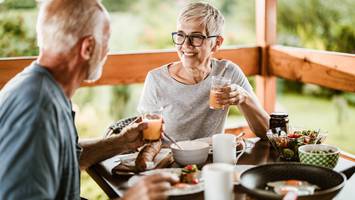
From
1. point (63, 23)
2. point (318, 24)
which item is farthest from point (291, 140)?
point (318, 24)

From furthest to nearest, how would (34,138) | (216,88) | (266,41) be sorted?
(266,41)
(216,88)
(34,138)

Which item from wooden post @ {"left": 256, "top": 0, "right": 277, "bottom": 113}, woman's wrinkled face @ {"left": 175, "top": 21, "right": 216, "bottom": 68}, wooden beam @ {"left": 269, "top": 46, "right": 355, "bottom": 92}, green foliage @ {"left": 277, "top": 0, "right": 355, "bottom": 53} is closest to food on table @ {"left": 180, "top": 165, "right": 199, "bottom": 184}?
woman's wrinkled face @ {"left": 175, "top": 21, "right": 216, "bottom": 68}

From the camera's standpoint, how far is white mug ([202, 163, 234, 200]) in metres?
1.52

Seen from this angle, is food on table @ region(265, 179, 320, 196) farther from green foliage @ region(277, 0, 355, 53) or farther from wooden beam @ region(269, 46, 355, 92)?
green foliage @ region(277, 0, 355, 53)

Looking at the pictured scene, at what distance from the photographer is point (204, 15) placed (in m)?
2.61

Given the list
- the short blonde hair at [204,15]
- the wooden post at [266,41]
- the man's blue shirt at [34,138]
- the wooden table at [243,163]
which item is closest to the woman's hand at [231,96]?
the wooden table at [243,163]

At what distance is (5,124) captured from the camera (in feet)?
5.01

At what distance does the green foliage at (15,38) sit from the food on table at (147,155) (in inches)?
107

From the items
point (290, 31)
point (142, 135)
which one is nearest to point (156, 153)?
point (142, 135)

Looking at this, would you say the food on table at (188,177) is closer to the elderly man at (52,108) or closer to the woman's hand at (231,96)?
the elderly man at (52,108)

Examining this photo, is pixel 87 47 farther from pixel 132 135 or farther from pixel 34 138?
pixel 132 135

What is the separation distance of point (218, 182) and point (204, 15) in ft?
4.14

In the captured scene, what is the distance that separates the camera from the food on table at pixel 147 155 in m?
1.98

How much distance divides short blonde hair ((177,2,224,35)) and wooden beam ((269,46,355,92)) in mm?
997
